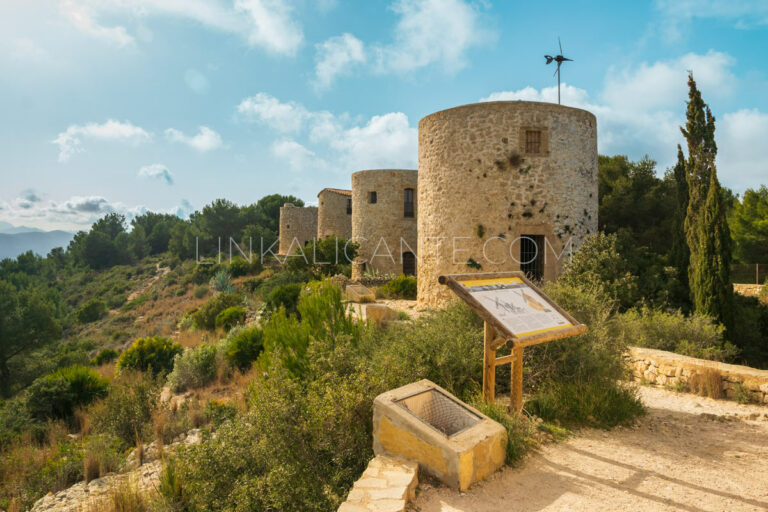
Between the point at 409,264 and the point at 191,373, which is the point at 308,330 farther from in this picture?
the point at 409,264

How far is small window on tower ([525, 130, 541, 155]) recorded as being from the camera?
982 centimetres

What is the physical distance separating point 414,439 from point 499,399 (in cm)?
188

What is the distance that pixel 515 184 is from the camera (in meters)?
9.80

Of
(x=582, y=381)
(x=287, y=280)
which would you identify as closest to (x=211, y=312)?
(x=287, y=280)

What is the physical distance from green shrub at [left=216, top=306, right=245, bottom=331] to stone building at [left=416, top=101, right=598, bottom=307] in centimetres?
700

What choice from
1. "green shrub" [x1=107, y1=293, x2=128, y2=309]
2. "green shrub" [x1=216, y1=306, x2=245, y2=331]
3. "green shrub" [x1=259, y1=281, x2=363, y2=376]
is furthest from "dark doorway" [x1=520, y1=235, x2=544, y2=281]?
"green shrub" [x1=107, y1=293, x2=128, y2=309]

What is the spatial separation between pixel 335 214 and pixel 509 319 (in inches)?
865

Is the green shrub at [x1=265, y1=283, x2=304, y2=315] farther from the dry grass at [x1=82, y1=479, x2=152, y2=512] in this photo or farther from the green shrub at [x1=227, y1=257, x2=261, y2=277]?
the green shrub at [x1=227, y1=257, x2=261, y2=277]

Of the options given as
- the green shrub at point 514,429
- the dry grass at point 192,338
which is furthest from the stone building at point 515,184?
the dry grass at point 192,338

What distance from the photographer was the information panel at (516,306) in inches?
150

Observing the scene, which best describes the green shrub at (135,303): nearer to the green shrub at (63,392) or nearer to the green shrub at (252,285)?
the green shrub at (252,285)

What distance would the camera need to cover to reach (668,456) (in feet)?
12.1

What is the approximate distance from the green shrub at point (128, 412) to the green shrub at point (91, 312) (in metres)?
23.6

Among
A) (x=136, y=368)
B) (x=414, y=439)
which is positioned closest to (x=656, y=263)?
(x=414, y=439)
